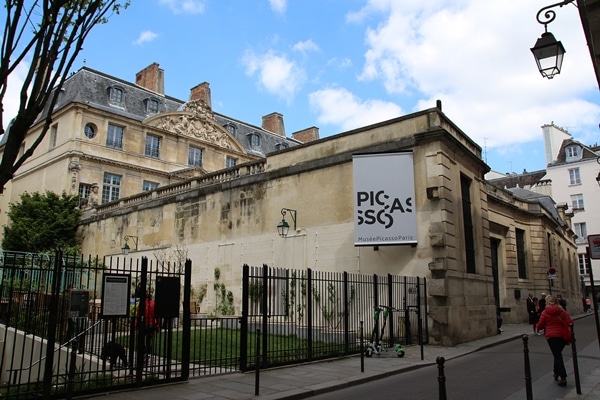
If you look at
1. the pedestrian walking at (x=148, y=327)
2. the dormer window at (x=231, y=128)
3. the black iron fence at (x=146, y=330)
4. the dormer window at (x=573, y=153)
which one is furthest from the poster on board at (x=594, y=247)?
the dormer window at (x=573, y=153)

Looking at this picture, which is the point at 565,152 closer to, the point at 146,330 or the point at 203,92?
the point at 203,92

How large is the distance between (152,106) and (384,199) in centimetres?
3082

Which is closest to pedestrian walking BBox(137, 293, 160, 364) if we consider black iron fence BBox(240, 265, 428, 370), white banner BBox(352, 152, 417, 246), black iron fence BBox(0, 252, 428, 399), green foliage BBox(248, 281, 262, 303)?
black iron fence BBox(0, 252, 428, 399)

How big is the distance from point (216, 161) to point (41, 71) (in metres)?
36.6

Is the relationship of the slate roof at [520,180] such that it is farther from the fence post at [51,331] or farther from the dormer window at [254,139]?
the fence post at [51,331]

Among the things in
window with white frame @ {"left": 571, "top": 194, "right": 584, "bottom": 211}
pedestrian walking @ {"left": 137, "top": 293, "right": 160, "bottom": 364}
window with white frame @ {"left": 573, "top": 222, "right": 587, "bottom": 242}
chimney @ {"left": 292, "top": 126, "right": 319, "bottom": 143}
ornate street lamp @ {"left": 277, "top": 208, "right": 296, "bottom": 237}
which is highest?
chimney @ {"left": 292, "top": 126, "right": 319, "bottom": 143}

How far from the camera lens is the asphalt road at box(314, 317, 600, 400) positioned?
8055 millimetres

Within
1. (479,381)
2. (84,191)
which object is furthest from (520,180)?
(479,381)

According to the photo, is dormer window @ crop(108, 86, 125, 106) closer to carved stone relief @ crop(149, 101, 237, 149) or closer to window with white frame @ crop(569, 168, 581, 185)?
carved stone relief @ crop(149, 101, 237, 149)

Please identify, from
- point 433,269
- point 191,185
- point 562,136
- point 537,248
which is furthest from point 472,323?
point 562,136

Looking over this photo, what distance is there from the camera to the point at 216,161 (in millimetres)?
42938

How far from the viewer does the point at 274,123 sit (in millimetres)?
55000

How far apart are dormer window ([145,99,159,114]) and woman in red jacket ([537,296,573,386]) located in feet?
121

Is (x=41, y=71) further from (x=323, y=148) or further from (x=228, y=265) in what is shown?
(x=228, y=265)
